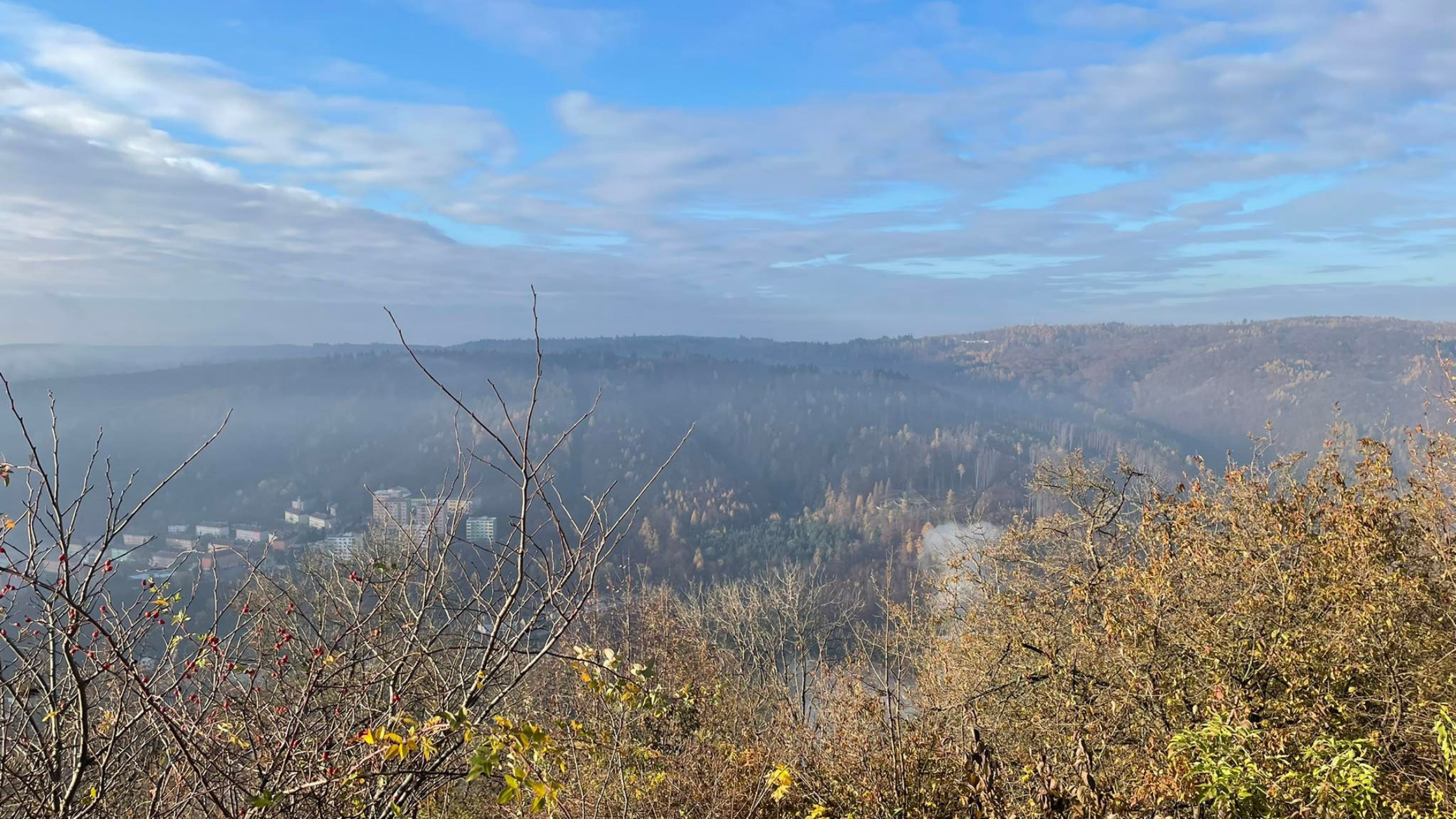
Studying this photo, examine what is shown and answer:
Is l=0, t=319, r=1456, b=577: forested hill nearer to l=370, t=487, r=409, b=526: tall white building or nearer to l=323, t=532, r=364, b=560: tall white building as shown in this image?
l=323, t=532, r=364, b=560: tall white building

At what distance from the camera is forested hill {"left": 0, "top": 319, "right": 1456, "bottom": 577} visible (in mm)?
97688

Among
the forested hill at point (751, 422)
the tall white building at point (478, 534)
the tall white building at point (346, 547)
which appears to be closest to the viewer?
the tall white building at point (478, 534)

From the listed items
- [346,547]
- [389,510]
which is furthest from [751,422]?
[389,510]

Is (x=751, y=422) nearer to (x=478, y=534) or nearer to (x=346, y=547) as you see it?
(x=346, y=547)

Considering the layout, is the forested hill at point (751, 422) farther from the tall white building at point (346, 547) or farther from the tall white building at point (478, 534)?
the tall white building at point (478, 534)

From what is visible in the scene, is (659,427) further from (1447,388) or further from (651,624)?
(1447,388)

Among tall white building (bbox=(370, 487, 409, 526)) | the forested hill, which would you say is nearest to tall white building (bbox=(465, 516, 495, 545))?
tall white building (bbox=(370, 487, 409, 526))

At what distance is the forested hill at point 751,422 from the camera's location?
97.7 metres

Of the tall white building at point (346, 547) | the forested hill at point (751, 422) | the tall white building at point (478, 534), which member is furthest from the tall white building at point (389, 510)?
the forested hill at point (751, 422)

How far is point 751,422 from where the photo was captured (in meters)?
153

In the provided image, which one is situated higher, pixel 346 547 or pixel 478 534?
pixel 478 534

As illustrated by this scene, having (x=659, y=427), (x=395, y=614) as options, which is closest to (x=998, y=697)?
(x=395, y=614)

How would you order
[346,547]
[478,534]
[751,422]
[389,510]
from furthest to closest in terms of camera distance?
1. [751,422]
2. [346,547]
3. [478,534]
4. [389,510]

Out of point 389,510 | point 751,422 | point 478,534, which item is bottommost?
point 751,422
